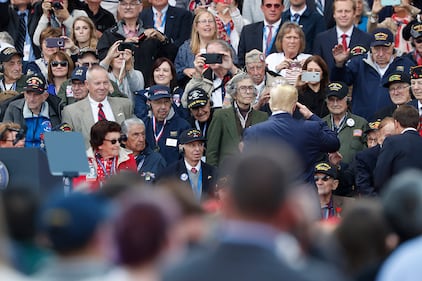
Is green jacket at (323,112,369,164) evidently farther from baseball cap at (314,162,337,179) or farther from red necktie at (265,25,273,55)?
red necktie at (265,25,273,55)

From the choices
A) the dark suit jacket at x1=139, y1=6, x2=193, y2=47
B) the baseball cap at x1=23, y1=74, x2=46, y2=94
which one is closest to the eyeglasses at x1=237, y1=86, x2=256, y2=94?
the baseball cap at x1=23, y1=74, x2=46, y2=94

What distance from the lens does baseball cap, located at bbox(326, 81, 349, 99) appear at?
46.1ft

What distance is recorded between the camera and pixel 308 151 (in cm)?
1160

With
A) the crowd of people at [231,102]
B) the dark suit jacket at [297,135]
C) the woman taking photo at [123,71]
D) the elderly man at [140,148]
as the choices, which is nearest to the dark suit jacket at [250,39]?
the crowd of people at [231,102]

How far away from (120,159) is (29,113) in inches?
79.9

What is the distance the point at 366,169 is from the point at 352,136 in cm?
105

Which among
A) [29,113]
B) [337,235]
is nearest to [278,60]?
[29,113]

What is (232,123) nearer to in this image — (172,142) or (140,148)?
(172,142)

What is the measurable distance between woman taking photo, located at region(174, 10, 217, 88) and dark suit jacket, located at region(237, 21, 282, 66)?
0.45 meters

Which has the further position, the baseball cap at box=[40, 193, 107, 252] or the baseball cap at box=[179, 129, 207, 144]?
the baseball cap at box=[179, 129, 207, 144]

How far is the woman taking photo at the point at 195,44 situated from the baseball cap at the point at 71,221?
1020 cm

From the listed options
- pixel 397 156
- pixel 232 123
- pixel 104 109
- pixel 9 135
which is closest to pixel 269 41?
pixel 232 123

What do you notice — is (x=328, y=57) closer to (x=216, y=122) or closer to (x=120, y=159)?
(x=216, y=122)

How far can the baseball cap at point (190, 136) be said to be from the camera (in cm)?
1341
